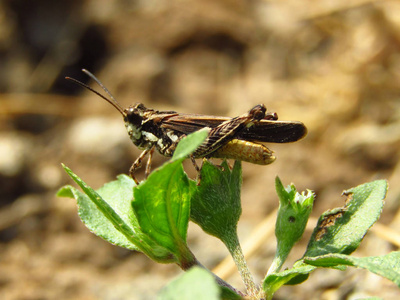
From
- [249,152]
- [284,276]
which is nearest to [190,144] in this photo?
[284,276]

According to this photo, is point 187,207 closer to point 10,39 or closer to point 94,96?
point 94,96

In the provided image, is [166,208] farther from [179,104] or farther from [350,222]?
[179,104]

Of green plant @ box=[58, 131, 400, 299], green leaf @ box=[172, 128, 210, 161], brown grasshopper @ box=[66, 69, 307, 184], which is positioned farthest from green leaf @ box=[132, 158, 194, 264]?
brown grasshopper @ box=[66, 69, 307, 184]

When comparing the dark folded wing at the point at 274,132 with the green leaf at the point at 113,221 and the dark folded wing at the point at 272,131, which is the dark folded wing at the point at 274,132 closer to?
the dark folded wing at the point at 272,131

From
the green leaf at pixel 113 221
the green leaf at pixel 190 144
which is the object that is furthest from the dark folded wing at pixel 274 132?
the green leaf at pixel 190 144

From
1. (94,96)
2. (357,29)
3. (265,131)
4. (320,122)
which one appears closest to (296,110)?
(320,122)

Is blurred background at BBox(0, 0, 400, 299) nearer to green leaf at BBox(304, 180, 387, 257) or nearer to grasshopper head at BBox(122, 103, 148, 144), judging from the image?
green leaf at BBox(304, 180, 387, 257)
